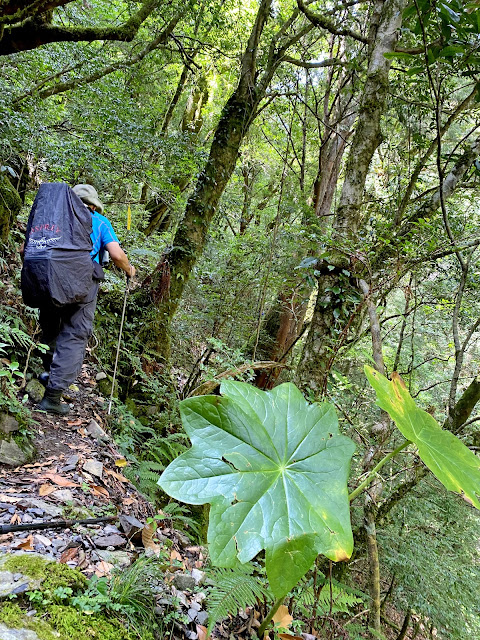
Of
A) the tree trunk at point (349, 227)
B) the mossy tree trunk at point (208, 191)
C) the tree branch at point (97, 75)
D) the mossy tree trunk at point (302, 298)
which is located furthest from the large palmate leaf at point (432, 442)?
the tree branch at point (97, 75)

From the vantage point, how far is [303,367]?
3863mm

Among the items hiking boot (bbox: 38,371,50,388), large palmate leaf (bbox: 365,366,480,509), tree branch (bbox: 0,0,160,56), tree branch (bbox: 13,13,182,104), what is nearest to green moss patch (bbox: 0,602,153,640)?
large palmate leaf (bbox: 365,366,480,509)

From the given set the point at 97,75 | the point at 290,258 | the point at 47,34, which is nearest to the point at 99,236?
the point at 290,258

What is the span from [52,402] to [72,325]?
0.77m

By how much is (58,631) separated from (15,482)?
1.44 metres

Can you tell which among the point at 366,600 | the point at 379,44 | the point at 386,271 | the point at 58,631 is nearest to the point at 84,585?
the point at 58,631

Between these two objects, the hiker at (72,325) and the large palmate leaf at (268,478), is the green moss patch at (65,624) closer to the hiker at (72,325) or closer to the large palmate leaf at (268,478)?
the large palmate leaf at (268,478)

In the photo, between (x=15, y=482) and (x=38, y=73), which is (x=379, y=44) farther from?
(x=38, y=73)

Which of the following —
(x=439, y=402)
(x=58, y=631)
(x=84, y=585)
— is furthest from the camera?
(x=439, y=402)

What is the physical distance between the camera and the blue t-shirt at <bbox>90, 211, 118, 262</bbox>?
12.6 ft

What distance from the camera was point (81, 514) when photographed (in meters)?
2.36

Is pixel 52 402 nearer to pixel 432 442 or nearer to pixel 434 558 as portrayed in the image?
pixel 432 442

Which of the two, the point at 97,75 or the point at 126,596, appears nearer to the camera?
the point at 126,596

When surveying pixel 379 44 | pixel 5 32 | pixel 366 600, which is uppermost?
pixel 379 44
